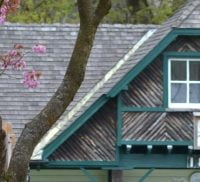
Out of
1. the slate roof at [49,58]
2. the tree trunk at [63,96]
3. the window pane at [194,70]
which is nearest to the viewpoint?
the tree trunk at [63,96]

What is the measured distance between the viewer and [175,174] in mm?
21578

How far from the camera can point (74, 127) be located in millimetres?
20453

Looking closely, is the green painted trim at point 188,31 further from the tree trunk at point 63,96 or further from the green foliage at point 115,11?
the green foliage at point 115,11

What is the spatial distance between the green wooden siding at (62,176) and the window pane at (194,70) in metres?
2.82

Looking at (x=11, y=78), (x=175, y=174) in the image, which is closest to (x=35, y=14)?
(x=11, y=78)

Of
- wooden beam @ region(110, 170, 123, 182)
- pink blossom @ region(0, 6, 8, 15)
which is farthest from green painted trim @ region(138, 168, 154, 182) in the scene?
pink blossom @ region(0, 6, 8, 15)

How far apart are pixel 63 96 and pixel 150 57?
1136 centimetres

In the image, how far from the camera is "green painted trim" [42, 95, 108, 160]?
20.2 metres

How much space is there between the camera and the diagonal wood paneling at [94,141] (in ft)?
67.4

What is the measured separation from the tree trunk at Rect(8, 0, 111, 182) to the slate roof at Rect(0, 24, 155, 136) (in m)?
12.4

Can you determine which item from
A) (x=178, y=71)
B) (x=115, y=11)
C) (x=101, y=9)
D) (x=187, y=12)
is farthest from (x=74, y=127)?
(x=115, y=11)

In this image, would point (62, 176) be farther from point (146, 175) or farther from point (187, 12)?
point (187, 12)

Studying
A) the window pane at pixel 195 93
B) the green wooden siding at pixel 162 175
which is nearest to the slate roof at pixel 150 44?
the window pane at pixel 195 93

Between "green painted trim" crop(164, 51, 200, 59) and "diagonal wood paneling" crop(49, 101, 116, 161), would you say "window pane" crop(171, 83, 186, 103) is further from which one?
"diagonal wood paneling" crop(49, 101, 116, 161)
